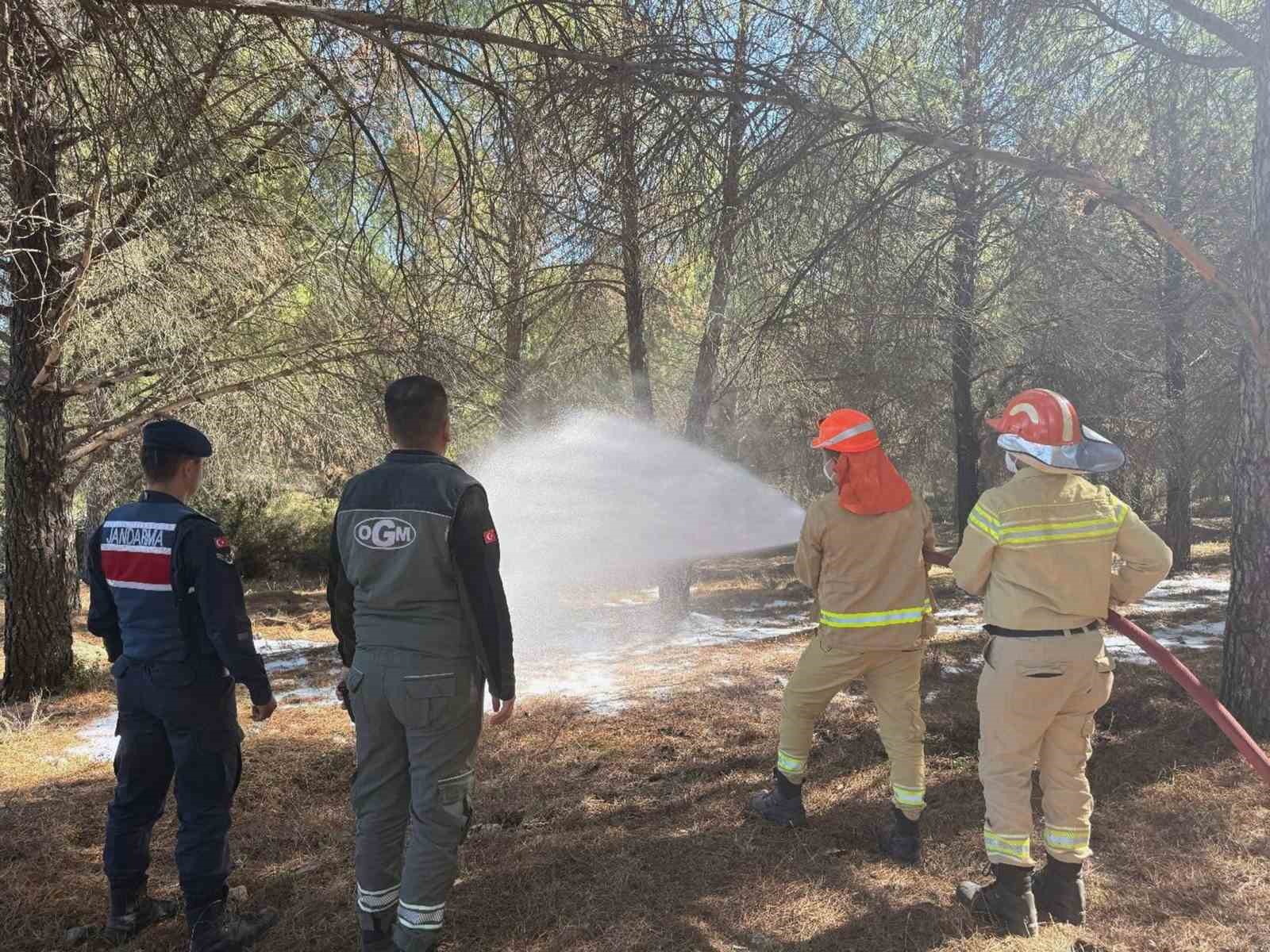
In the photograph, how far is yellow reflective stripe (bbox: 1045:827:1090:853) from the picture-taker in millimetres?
3074

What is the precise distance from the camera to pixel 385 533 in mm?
2834

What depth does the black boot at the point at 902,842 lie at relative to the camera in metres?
3.59

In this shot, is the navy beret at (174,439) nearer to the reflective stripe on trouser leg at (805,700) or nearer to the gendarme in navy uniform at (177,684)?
the gendarme in navy uniform at (177,684)

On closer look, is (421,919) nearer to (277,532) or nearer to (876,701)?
(876,701)

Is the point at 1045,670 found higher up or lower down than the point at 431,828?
higher up

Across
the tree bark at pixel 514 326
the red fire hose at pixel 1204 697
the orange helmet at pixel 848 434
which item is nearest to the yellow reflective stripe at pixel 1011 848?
the red fire hose at pixel 1204 697

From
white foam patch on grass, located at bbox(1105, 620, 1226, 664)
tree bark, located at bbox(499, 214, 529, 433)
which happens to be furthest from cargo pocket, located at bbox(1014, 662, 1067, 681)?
white foam patch on grass, located at bbox(1105, 620, 1226, 664)

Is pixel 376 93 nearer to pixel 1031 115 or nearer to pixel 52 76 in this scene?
pixel 52 76

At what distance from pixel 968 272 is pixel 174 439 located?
26.2 feet

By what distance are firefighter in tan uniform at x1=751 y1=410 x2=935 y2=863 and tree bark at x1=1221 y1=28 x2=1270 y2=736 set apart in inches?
95.5

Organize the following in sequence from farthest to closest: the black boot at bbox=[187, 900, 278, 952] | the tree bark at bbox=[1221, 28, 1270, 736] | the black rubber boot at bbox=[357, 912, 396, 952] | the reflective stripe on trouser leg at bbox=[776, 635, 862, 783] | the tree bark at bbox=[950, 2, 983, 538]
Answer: the tree bark at bbox=[950, 2, 983, 538], the tree bark at bbox=[1221, 28, 1270, 736], the reflective stripe on trouser leg at bbox=[776, 635, 862, 783], the black boot at bbox=[187, 900, 278, 952], the black rubber boot at bbox=[357, 912, 396, 952]

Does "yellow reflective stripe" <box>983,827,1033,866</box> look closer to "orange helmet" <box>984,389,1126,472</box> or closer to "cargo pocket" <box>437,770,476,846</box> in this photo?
"orange helmet" <box>984,389,1126,472</box>

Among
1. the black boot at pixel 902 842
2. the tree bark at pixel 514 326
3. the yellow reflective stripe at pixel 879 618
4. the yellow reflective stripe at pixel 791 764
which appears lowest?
the black boot at pixel 902 842

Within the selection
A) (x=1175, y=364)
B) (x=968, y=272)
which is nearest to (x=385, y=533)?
(x=968, y=272)
